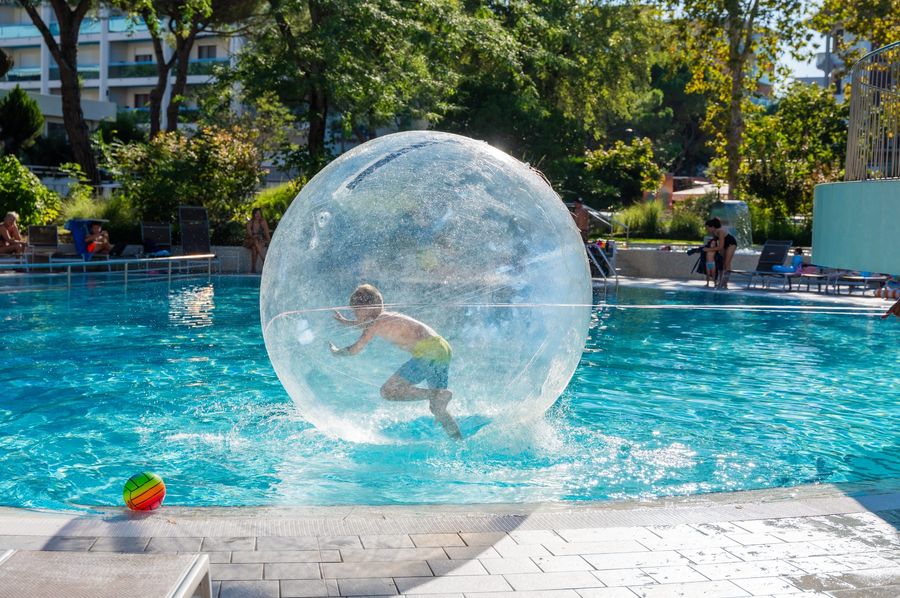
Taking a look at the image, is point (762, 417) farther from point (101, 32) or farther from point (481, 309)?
point (101, 32)

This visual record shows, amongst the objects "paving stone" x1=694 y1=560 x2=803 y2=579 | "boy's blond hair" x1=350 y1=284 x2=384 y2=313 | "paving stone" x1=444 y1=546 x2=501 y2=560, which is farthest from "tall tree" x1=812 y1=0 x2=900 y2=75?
"paving stone" x1=444 y1=546 x2=501 y2=560

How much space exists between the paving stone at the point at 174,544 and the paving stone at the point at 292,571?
0.44 meters

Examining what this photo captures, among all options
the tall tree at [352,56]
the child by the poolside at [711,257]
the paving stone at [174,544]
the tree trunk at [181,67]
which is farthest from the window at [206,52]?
the paving stone at [174,544]

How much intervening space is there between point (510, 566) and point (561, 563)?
0.79 feet

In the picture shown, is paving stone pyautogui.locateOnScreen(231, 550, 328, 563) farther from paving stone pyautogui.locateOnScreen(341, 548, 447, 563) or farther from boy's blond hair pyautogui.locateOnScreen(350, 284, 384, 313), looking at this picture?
boy's blond hair pyautogui.locateOnScreen(350, 284, 384, 313)

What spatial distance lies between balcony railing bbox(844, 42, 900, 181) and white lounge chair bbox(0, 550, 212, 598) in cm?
804

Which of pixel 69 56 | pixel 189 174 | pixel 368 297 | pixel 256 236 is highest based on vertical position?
pixel 69 56

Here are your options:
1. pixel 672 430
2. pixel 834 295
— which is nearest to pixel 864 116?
pixel 672 430

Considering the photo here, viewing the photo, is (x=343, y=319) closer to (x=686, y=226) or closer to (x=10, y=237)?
(x=10, y=237)

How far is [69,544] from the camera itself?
424 centimetres

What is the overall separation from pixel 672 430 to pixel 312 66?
16.8 meters

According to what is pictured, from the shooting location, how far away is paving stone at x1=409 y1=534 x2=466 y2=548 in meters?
4.36

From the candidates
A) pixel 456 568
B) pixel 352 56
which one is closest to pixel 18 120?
pixel 352 56

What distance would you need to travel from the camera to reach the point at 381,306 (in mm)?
5660
